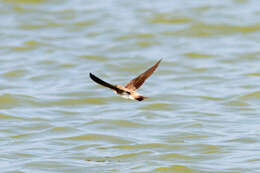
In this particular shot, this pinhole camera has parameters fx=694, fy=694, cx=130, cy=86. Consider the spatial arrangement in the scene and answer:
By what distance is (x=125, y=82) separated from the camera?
31.0 feet

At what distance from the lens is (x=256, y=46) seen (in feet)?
35.8

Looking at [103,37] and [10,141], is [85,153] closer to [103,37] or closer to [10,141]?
[10,141]

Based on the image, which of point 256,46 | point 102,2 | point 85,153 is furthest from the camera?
point 102,2

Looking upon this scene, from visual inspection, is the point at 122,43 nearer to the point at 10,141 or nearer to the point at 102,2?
the point at 102,2

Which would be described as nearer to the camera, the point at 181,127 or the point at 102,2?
the point at 181,127

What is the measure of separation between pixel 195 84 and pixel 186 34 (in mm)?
2381

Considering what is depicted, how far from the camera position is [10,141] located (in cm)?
724

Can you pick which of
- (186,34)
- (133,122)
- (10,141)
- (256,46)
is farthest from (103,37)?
(10,141)

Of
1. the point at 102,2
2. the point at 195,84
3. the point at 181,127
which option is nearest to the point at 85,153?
the point at 181,127

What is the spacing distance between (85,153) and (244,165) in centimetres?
156

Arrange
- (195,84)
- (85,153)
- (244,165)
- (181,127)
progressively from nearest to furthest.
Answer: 1. (244,165)
2. (85,153)
3. (181,127)
4. (195,84)

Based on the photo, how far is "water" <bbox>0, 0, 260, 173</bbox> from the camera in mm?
6773

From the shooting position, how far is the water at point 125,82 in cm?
677

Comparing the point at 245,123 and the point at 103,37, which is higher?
the point at 103,37
